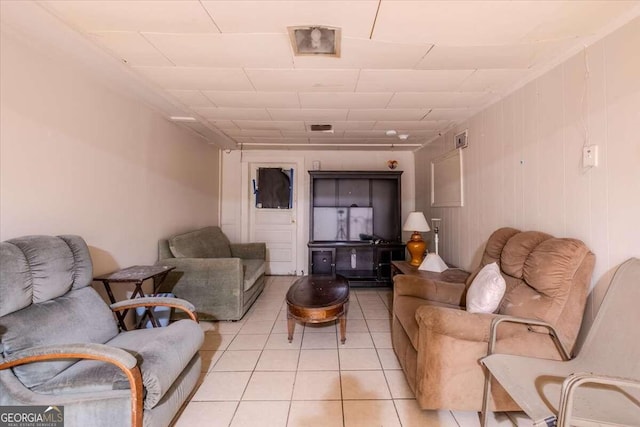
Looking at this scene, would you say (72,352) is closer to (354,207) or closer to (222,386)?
(222,386)

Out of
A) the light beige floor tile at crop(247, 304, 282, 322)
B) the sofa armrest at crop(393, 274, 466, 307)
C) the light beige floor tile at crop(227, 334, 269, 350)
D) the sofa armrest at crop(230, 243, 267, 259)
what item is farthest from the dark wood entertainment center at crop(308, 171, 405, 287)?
the sofa armrest at crop(393, 274, 466, 307)

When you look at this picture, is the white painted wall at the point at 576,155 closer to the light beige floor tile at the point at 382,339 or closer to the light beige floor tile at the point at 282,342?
the light beige floor tile at the point at 382,339

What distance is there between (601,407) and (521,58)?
1.98 meters

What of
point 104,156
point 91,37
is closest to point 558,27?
point 91,37

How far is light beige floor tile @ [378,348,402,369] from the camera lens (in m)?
2.11

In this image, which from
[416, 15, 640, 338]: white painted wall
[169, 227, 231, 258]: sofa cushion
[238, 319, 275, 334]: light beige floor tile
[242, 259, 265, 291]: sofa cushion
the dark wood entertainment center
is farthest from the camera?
the dark wood entertainment center

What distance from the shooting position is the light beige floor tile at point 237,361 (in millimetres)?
2107

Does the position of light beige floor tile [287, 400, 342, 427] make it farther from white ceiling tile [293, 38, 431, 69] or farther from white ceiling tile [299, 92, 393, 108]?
white ceiling tile [299, 92, 393, 108]

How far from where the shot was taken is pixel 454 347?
146cm

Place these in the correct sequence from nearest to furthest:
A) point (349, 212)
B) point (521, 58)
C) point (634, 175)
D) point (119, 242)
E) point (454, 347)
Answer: point (634, 175)
point (454, 347)
point (521, 58)
point (119, 242)
point (349, 212)

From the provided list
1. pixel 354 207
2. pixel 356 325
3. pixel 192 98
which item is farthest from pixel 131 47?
pixel 354 207

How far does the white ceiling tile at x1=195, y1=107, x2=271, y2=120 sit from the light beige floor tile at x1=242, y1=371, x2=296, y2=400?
248 centimetres

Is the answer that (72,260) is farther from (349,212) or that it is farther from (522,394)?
(349,212)

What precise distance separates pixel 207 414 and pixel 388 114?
3.02 metres
